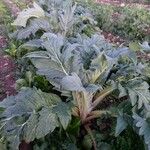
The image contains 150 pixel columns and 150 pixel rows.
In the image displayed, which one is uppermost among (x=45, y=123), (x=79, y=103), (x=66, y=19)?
(x=66, y=19)

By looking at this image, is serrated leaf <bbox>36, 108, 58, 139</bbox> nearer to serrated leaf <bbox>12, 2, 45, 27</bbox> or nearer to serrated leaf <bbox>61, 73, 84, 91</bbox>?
serrated leaf <bbox>61, 73, 84, 91</bbox>

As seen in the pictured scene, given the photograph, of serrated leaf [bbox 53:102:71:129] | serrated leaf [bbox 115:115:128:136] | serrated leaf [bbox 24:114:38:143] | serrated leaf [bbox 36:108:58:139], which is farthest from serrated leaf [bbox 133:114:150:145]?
serrated leaf [bbox 24:114:38:143]

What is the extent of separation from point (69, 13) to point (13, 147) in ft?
8.26

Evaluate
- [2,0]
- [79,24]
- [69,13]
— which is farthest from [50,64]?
[2,0]

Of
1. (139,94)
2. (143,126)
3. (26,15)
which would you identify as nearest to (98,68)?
(139,94)

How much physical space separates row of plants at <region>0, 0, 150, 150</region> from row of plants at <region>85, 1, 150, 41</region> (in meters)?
2.33

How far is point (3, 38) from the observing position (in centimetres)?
620

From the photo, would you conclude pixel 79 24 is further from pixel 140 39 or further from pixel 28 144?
pixel 28 144

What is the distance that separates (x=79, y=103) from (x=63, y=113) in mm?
455

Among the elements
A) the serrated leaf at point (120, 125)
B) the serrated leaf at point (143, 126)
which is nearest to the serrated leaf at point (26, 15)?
the serrated leaf at point (120, 125)

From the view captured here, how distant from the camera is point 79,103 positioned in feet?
13.6

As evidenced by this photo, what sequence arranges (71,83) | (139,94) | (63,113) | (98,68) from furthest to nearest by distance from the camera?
(98,68) → (139,94) → (63,113) → (71,83)

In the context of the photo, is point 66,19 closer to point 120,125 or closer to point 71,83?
point 71,83

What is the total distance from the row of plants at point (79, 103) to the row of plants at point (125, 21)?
91.6 inches
